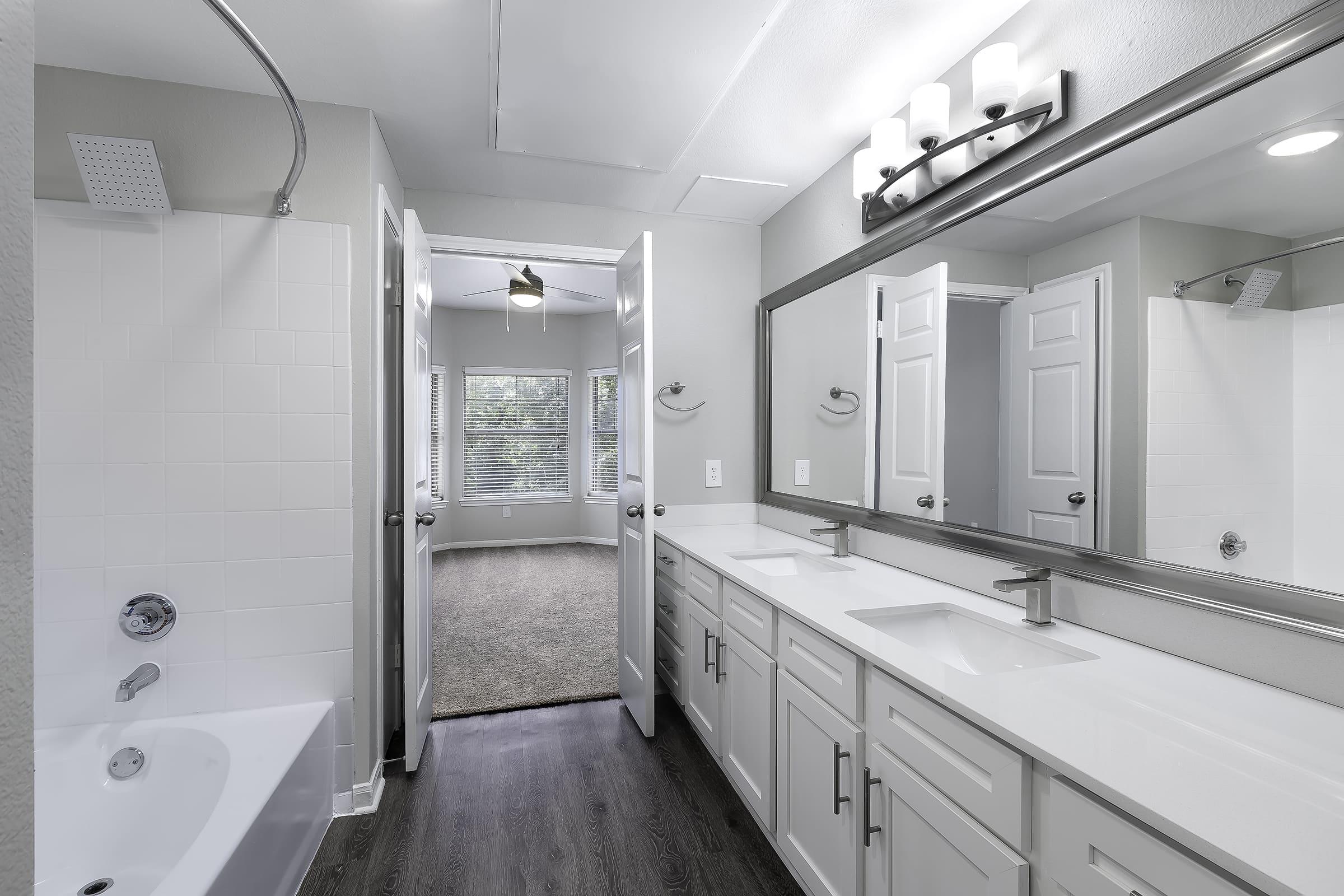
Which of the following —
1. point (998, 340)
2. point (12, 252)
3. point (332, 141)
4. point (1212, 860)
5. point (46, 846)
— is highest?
point (332, 141)

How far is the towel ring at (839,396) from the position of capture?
233cm

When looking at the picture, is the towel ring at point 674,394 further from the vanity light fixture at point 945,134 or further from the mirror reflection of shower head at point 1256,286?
the mirror reflection of shower head at point 1256,286

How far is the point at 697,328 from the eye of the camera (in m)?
3.08

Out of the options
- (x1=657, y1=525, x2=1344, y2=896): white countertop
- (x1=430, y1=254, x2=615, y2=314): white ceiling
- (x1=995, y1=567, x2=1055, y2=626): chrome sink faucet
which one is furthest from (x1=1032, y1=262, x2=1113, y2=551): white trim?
(x1=430, y1=254, x2=615, y2=314): white ceiling

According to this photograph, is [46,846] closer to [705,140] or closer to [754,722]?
[754,722]

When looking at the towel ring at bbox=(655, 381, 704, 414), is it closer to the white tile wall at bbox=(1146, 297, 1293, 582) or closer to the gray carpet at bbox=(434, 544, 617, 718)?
the gray carpet at bbox=(434, 544, 617, 718)

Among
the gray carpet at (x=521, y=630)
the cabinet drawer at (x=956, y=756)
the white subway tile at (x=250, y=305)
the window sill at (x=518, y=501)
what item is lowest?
the gray carpet at (x=521, y=630)

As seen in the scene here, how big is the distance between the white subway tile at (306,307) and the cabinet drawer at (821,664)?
179 cm

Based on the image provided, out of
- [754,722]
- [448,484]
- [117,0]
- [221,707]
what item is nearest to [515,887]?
[754,722]

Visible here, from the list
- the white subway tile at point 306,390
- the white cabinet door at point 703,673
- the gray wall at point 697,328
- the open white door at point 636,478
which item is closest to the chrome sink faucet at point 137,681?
the white subway tile at point 306,390

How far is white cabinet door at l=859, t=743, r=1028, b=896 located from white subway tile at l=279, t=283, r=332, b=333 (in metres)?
2.09

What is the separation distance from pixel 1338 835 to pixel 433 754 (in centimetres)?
259

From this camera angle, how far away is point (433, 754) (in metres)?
2.48

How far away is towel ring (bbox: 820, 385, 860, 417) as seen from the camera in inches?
91.8
